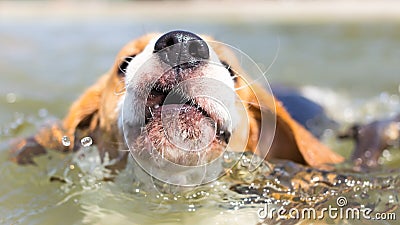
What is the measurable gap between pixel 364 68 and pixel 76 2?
18.5 m

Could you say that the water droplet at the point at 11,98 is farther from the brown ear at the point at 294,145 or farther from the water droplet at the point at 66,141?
the brown ear at the point at 294,145

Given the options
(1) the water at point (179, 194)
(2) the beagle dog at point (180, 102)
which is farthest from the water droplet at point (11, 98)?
(2) the beagle dog at point (180, 102)

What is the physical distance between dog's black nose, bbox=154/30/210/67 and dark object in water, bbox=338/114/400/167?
1.66m

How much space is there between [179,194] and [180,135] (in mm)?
458

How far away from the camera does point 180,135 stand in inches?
71.8

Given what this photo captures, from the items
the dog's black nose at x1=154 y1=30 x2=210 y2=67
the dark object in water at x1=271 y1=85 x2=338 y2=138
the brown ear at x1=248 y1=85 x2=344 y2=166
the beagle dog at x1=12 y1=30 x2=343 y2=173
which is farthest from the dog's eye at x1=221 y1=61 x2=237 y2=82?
the dark object in water at x1=271 y1=85 x2=338 y2=138

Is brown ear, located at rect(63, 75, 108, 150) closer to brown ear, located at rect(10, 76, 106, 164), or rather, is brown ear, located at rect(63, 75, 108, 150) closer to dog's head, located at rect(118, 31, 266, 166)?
brown ear, located at rect(10, 76, 106, 164)

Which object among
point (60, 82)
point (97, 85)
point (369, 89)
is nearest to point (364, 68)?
point (369, 89)

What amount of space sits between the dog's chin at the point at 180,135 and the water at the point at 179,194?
27 cm

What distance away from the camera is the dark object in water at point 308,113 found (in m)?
3.49

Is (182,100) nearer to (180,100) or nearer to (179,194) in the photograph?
(180,100)

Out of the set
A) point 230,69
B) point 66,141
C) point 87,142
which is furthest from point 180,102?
point 66,141

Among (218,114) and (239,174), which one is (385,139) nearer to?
(239,174)

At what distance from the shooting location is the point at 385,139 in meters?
3.38
